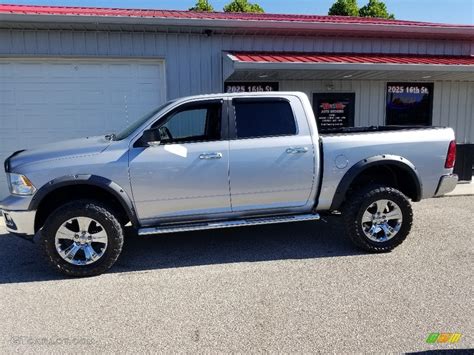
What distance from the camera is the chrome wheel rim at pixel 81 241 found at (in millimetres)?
4234

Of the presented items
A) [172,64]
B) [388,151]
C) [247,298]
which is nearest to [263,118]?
[388,151]

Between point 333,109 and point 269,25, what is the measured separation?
2.58 m

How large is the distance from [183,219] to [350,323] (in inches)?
87.7

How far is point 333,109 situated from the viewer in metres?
9.51

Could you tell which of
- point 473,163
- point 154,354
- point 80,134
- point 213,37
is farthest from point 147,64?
point 473,163

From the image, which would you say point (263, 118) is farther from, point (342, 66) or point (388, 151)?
point (342, 66)

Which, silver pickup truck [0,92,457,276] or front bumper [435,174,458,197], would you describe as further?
front bumper [435,174,458,197]

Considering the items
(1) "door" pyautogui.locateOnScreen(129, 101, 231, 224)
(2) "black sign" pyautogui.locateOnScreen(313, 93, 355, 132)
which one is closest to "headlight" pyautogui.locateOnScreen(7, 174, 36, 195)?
(1) "door" pyautogui.locateOnScreen(129, 101, 231, 224)

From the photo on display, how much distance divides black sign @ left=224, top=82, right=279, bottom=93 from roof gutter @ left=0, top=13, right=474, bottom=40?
3.99ft

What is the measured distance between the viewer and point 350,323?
3.21 metres

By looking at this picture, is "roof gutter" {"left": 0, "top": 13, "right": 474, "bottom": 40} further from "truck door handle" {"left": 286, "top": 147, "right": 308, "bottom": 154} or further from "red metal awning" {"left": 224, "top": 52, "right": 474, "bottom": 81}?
"truck door handle" {"left": 286, "top": 147, "right": 308, "bottom": 154}

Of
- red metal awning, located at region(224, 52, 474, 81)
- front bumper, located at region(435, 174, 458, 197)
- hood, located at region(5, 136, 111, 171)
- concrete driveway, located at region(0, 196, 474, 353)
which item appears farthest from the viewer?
red metal awning, located at region(224, 52, 474, 81)

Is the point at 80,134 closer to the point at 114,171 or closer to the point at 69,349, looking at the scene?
the point at 114,171

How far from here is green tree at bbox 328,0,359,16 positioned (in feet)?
93.7
